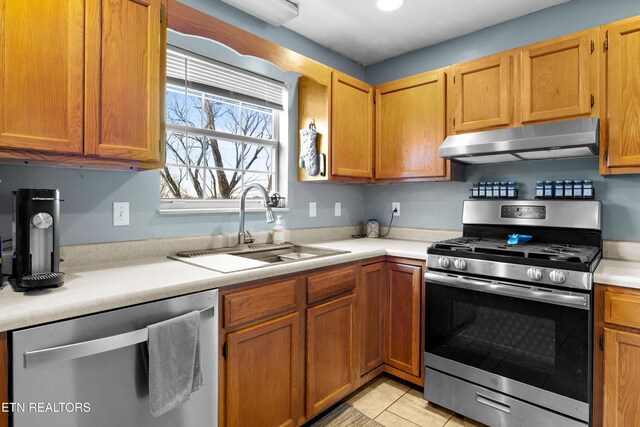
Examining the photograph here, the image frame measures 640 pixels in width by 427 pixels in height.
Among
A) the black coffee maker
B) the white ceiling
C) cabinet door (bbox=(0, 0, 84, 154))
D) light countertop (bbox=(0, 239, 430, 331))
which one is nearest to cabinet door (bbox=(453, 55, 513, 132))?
the white ceiling

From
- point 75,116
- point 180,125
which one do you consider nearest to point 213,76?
point 180,125

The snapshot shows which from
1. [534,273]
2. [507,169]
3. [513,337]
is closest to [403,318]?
[513,337]

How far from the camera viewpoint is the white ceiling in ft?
7.61

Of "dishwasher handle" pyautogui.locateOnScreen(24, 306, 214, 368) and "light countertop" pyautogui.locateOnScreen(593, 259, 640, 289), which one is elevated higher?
"light countertop" pyautogui.locateOnScreen(593, 259, 640, 289)

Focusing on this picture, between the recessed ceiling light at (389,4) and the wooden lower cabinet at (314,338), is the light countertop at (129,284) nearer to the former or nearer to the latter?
the wooden lower cabinet at (314,338)

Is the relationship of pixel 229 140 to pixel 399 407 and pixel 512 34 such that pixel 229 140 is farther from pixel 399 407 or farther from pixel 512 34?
pixel 512 34

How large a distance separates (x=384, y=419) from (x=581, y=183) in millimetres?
1859

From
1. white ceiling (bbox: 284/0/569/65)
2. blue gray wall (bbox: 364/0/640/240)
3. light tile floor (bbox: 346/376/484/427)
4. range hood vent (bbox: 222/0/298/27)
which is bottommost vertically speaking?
light tile floor (bbox: 346/376/484/427)

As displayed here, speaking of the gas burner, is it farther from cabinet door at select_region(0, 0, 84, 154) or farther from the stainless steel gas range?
cabinet door at select_region(0, 0, 84, 154)

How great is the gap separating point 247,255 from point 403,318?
1.12m

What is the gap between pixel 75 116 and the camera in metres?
1.35

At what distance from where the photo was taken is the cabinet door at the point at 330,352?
1872mm

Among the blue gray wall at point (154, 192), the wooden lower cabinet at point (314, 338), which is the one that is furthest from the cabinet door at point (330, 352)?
the blue gray wall at point (154, 192)

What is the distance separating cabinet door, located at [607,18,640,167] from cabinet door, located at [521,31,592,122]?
0.10 metres
